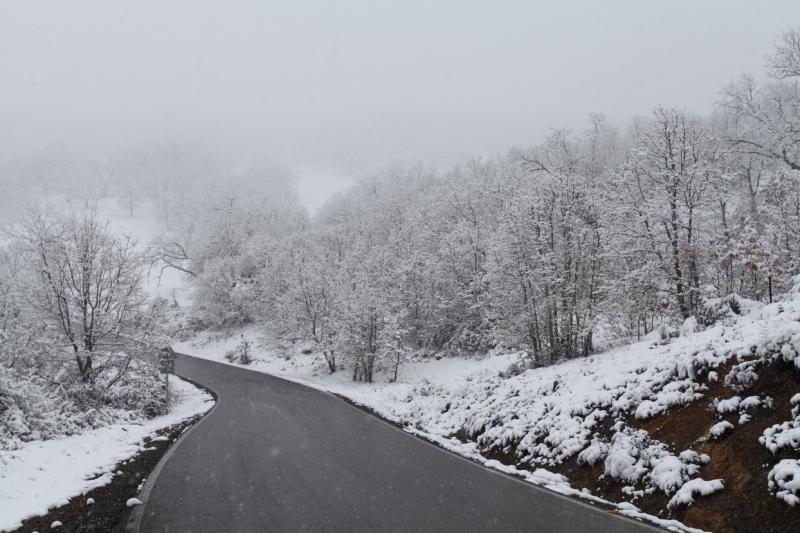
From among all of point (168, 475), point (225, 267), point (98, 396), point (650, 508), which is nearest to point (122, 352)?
point (98, 396)

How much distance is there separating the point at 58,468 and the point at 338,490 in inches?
234

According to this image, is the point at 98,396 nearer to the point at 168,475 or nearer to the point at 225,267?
the point at 168,475

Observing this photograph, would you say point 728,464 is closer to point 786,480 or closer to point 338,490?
point 786,480

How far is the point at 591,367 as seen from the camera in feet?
41.8

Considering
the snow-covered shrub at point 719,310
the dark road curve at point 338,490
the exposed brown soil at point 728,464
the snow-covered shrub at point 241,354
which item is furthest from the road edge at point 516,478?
the snow-covered shrub at point 241,354

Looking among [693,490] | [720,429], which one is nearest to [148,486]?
[693,490]

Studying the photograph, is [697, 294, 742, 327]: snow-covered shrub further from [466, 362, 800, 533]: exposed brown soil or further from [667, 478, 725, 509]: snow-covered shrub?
[667, 478, 725, 509]: snow-covered shrub

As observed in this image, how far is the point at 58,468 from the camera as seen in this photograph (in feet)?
30.9

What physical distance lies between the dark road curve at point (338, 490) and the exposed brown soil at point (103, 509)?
35 cm

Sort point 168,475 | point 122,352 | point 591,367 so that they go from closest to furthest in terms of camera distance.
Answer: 1. point 168,475
2. point 591,367
3. point 122,352

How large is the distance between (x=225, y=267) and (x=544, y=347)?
45164 millimetres

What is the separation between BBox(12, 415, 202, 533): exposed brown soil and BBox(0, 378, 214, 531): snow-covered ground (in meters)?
0.17

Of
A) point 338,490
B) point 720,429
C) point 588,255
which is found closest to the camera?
point 720,429

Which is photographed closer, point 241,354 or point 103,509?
point 103,509
